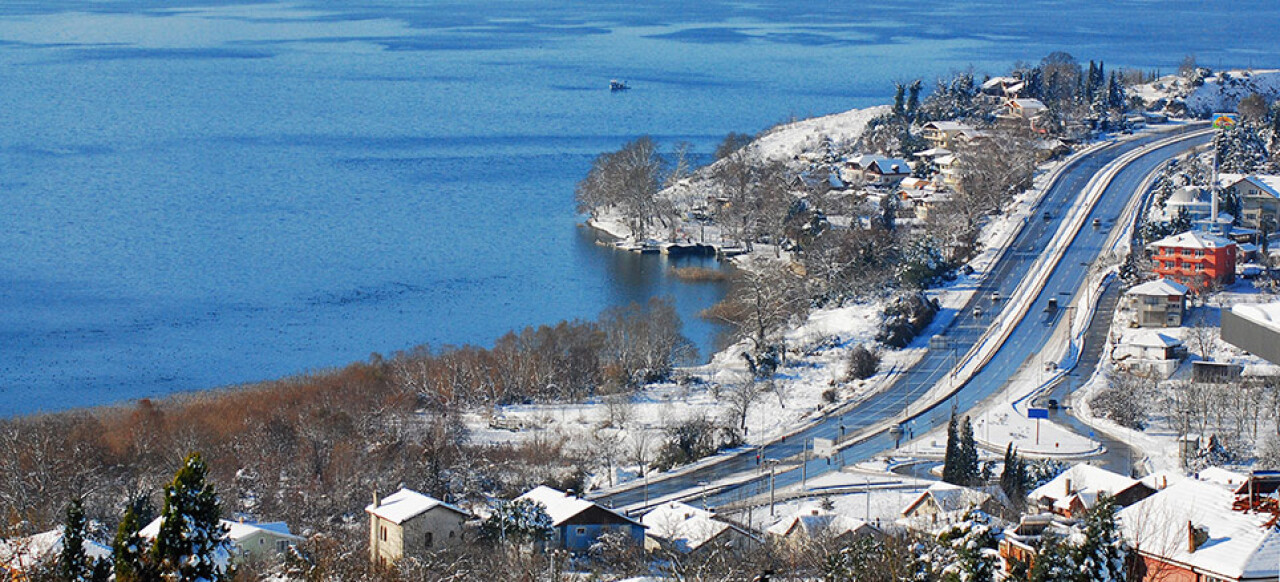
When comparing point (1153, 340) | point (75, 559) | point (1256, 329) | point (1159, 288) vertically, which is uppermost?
point (1256, 329)

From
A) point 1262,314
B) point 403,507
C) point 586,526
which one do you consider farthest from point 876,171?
point 1262,314

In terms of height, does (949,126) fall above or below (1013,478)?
above

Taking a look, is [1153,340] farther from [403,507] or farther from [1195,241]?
[403,507]

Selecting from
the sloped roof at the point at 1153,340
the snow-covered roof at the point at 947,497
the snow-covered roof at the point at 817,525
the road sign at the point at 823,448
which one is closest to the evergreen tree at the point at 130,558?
the snow-covered roof at the point at 817,525

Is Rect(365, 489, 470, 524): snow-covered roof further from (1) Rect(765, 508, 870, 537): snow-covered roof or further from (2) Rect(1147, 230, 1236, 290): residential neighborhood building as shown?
(2) Rect(1147, 230, 1236, 290): residential neighborhood building

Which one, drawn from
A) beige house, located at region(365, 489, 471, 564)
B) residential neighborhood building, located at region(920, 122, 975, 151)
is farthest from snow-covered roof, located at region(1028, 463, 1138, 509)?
residential neighborhood building, located at region(920, 122, 975, 151)
